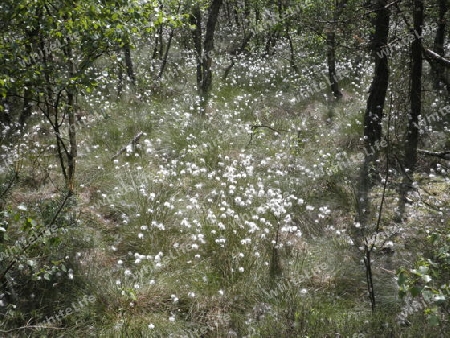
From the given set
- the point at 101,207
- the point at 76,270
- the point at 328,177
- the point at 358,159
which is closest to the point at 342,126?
the point at 358,159

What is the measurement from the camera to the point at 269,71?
13.0m

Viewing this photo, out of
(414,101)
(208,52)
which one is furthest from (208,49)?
(414,101)

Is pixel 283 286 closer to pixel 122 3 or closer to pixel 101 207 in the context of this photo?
pixel 101 207

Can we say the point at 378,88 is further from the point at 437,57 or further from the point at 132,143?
the point at 132,143

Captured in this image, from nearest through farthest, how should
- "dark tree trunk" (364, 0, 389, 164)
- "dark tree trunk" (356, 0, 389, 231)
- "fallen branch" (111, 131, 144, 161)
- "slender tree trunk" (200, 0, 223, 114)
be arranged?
"dark tree trunk" (356, 0, 389, 231)
"dark tree trunk" (364, 0, 389, 164)
"fallen branch" (111, 131, 144, 161)
"slender tree trunk" (200, 0, 223, 114)

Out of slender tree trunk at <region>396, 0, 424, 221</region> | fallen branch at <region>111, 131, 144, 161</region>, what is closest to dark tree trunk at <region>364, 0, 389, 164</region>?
slender tree trunk at <region>396, 0, 424, 221</region>

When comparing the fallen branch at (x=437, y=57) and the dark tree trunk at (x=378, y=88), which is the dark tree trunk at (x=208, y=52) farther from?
the fallen branch at (x=437, y=57)

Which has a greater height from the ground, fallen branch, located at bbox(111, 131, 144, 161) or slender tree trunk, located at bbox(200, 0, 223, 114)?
slender tree trunk, located at bbox(200, 0, 223, 114)

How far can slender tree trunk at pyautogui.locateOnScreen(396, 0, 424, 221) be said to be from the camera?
6.23 meters

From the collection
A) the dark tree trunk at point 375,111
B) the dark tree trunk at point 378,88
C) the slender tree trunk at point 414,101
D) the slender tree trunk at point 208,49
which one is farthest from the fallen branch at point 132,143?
the slender tree trunk at point 414,101

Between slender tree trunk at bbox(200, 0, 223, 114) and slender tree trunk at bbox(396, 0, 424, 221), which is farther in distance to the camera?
slender tree trunk at bbox(200, 0, 223, 114)

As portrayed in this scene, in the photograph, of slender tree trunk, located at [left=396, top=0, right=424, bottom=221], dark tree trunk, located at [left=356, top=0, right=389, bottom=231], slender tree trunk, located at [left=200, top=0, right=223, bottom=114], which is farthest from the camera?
slender tree trunk, located at [left=200, top=0, right=223, bottom=114]

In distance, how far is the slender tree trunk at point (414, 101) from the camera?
6227 mm

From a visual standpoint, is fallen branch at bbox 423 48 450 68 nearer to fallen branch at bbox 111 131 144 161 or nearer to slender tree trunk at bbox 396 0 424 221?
slender tree trunk at bbox 396 0 424 221
